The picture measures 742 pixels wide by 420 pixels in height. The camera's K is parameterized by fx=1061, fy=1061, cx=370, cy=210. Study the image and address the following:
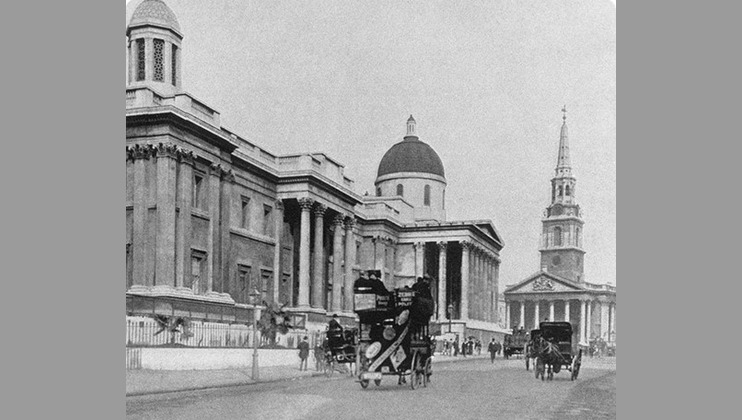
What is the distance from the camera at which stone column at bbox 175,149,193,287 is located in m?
13.3

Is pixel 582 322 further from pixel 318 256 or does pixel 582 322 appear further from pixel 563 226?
pixel 318 256

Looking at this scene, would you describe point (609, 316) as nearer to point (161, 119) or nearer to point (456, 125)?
point (456, 125)

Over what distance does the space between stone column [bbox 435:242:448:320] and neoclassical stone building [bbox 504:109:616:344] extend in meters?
0.77

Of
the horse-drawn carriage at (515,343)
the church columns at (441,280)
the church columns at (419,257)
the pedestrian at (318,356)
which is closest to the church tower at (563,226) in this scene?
the horse-drawn carriage at (515,343)

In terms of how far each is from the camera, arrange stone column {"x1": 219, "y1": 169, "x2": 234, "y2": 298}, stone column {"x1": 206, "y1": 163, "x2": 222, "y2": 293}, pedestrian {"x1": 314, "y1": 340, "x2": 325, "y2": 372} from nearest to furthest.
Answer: pedestrian {"x1": 314, "y1": 340, "x2": 325, "y2": 372}
stone column {"x1": 206, "y1": 163, "x2": 222, "y2": 293}
stone column {"x1": 219, "y1": 169, "x2": 234, "y2": 298}

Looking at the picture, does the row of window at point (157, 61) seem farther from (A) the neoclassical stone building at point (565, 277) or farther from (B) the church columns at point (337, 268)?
(A) the neoclassical stone building at point (565, 277)

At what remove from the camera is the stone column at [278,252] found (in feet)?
47.6

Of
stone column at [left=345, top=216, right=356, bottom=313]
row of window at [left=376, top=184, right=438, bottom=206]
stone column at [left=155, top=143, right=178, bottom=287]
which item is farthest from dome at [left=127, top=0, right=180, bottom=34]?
stone column at [left=345, top=216, right=356, bottom=313]

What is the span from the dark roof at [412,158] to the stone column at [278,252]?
9.89 feet

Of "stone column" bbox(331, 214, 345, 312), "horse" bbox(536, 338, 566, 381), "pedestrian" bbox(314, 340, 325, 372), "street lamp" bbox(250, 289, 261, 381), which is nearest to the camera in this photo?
"horse" bbox(536, 338, 566, 381)

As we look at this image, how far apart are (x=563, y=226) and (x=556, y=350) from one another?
4.96 feet

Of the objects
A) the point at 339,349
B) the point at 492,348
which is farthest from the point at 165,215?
the point at 492,348

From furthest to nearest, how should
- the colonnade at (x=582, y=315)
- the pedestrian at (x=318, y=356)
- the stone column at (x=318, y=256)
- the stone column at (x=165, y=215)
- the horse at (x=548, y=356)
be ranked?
the stone column at (x=165, y=215)
the pedestrian at (x=318, y=356)
the stone column at (x=318, y=256)
the horse at (x=548, y=356)
the colonnade at (x=582, y=315)

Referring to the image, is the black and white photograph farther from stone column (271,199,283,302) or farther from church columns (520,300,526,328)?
stone column (271,199,283,302)
